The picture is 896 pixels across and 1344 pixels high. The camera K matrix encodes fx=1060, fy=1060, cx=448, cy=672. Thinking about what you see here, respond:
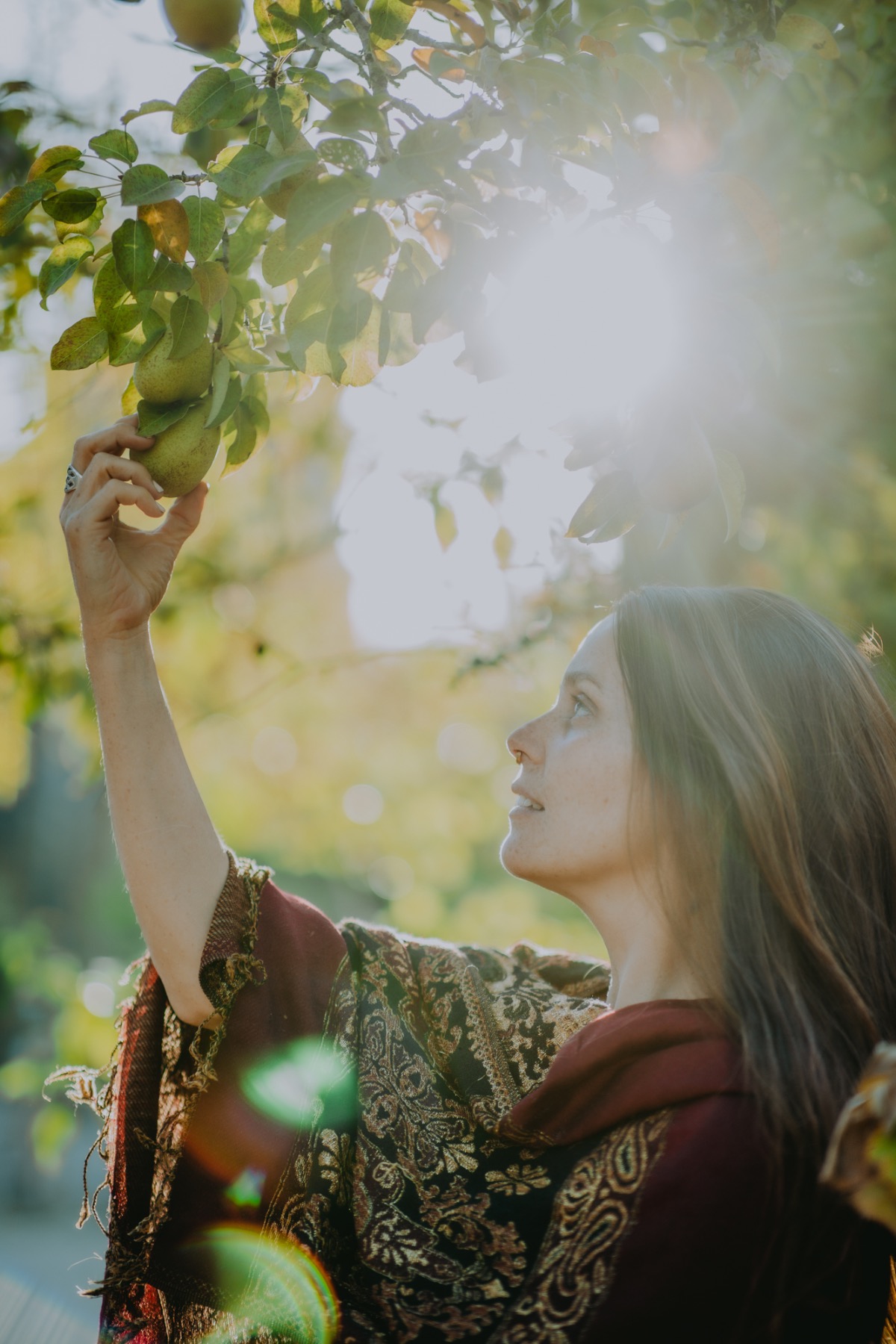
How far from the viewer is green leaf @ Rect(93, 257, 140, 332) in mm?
1259

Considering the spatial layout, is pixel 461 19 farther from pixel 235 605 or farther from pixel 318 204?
pixel 235 605

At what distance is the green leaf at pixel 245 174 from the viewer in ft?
3.78

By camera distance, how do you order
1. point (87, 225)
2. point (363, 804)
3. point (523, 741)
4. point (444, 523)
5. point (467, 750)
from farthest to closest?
point (467, 750) → point (363, 804) → point (444, 523) → point (523, 741) → point (87, 225)

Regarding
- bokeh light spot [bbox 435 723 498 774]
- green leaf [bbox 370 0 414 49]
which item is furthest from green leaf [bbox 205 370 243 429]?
bokeh light spot [bbox 435 723 498 774]

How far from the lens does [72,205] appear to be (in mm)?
1258

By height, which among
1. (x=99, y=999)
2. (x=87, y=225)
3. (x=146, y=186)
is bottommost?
(x=99, y=999)

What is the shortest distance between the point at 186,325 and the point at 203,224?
116mm

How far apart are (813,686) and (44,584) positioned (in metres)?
2.63

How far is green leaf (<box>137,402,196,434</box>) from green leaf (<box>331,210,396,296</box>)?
31 centimetres

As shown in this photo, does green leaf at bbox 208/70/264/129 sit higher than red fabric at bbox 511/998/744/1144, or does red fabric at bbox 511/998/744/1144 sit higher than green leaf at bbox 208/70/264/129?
green leaf at bbox 208/70/264/129

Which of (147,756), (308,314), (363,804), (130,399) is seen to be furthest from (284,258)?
(363,804)

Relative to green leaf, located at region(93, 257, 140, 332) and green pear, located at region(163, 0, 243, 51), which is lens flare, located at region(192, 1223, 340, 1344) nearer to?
green leaf, located at region(93, 257, 140, 332)

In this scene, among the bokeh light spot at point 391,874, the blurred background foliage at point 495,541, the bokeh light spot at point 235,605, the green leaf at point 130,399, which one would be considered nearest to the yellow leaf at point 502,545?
the blurred background foliage at point 495,541

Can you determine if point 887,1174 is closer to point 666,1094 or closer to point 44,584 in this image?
point 666,1094
